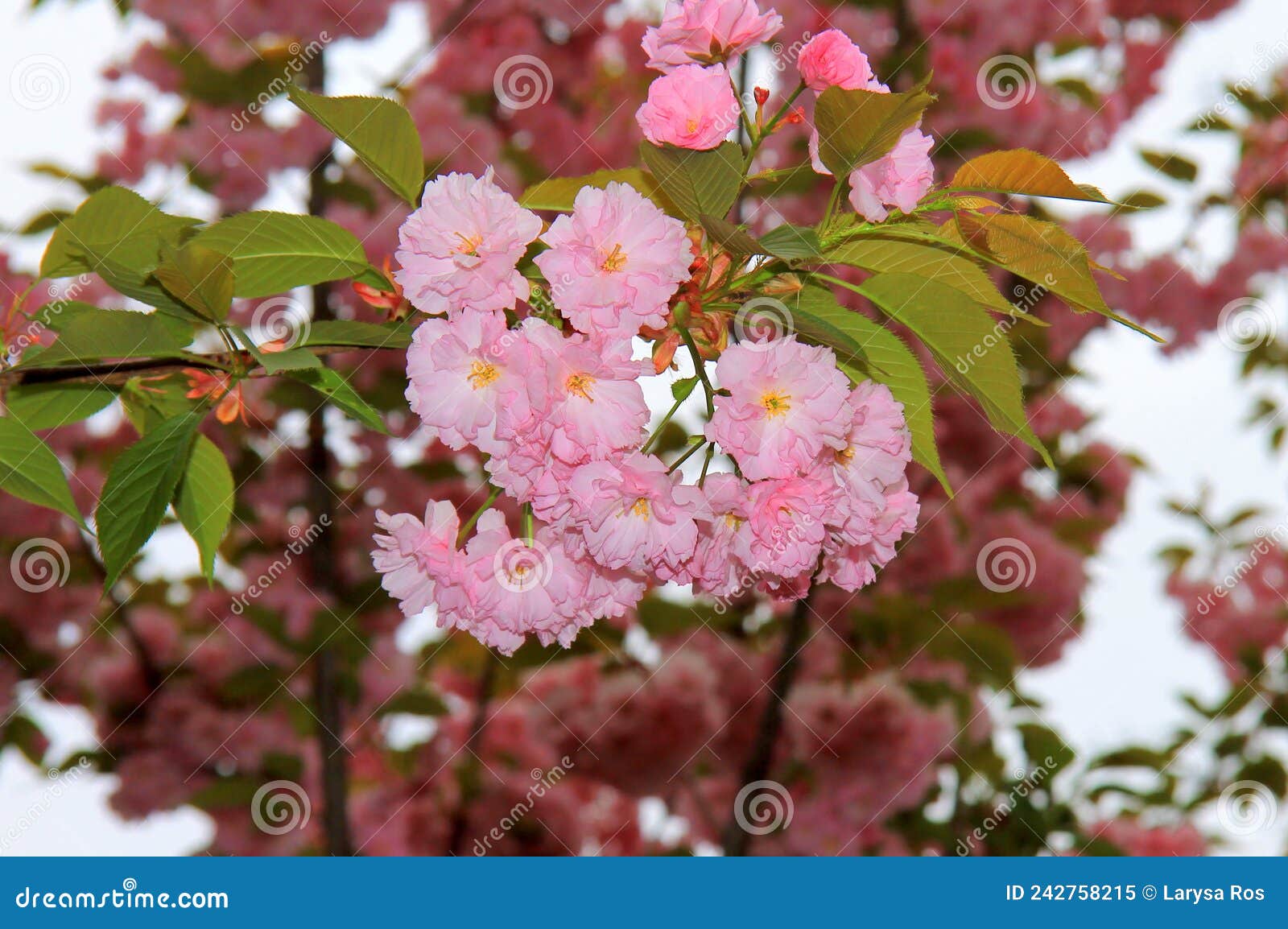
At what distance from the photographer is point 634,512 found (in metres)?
0.69

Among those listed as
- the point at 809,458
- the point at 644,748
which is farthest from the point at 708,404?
the point at 644,748

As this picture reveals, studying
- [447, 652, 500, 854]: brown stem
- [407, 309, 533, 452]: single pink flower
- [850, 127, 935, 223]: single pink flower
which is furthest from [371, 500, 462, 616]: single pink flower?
[447, 652, 500, 854]: brown stem

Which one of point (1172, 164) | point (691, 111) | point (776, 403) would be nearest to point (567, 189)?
point (691, 111)

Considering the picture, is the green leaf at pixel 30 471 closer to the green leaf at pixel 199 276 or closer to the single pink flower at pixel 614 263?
the green leaf at pixel 199 276

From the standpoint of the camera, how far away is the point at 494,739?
2787 millimetres

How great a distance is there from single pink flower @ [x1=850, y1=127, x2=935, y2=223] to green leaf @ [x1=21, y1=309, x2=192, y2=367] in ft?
1.51

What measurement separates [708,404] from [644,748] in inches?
72.3

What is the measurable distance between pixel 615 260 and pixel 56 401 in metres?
0.51

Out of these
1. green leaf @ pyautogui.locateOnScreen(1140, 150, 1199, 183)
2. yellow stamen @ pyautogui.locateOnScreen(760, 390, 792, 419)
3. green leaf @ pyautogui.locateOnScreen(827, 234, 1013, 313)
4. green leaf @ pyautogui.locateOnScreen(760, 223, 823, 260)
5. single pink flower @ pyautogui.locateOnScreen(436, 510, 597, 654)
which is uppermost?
green leaf @ pyautogui.locateOnScreen(1140, 150, 1199, 183)

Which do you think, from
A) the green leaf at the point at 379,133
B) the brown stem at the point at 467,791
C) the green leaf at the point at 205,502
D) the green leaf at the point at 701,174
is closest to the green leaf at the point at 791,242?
the green leaf at the point at 701,174

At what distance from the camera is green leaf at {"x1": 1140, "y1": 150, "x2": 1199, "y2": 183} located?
276cm

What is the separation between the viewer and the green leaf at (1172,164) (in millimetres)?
2764

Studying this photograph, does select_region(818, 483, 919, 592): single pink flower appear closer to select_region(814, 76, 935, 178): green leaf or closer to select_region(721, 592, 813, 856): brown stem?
select_region(814, 76, 935, 178): green leaf

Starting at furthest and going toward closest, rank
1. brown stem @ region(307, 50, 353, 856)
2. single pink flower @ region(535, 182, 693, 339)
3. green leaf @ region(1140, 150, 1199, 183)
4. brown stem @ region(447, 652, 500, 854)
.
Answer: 1. green leaf @ region(1140, 150, 1199, 183)
2. brown stem @ region(447, 652, 500, 854)
3. brown stem @ region(307, 50, 353, 856)
4. single pink flower @ region(535, 182, 693, 339)
